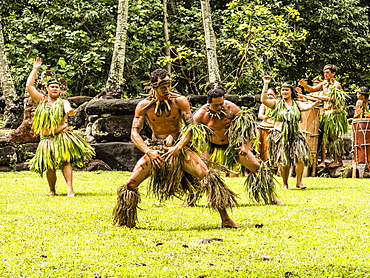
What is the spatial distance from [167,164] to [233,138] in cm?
136

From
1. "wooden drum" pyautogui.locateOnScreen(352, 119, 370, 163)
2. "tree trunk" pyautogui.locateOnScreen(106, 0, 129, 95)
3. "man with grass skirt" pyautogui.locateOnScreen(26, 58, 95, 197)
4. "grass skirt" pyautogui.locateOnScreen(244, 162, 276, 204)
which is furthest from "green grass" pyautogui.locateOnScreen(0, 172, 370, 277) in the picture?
"tree trunk" pyautogui.locateOnScreen(106, 0, 129, 95)

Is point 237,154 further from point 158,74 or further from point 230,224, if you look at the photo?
point 158,74

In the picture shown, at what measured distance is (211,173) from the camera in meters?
4.70

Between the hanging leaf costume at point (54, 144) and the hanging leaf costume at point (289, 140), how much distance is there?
2.56m

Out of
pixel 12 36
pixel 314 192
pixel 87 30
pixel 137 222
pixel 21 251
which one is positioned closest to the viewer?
pixel 21 251

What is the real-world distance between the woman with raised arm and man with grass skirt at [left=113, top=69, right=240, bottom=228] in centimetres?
277

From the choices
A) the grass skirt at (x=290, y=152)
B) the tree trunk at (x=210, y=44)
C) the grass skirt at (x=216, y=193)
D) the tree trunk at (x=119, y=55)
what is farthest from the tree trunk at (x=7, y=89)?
the grass skirt at (x=216, y=193)

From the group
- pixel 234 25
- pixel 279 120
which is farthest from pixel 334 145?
pixel 234 25

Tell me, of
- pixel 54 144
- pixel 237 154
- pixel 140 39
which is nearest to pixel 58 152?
pixel 54 144

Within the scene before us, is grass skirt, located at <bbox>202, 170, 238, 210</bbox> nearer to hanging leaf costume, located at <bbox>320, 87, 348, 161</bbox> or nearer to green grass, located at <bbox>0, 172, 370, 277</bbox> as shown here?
green grass, located at <bbox>0, 172, 370, 277</bbox>

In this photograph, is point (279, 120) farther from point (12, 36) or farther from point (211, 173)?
point (12, 36)

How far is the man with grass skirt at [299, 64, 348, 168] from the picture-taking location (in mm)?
10133

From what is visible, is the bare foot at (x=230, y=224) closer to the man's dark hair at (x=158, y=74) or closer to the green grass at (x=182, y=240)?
the green grass at (x=182, y=240)

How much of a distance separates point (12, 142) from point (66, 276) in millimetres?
8161
